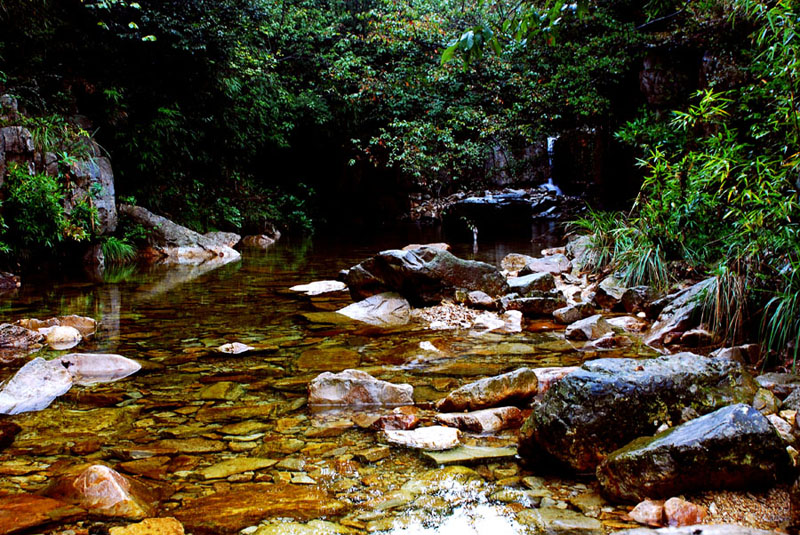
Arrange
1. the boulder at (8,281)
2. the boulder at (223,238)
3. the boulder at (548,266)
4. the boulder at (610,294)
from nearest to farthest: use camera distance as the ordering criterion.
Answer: the boulder at (610,294) < the boulder at (8,281) < the boulder at (548,266) < the boulder at (223,238)

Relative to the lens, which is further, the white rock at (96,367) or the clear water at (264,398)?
the white rock at (96,367)

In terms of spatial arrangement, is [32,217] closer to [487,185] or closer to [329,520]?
[329,520]

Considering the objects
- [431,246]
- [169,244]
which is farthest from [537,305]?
[169,244]

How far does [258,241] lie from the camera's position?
598 inches

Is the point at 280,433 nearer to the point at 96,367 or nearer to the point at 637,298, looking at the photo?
the point at 96,367

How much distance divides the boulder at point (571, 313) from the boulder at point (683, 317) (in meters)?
0.70

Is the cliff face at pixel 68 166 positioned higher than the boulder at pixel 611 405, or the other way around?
the cliff face at pixel 68 166

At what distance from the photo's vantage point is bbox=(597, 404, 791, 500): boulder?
5.83 feet

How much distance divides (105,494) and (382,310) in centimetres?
366

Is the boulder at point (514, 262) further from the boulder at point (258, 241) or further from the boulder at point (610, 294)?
the boulder at point (258, 241)

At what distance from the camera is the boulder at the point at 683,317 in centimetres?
391

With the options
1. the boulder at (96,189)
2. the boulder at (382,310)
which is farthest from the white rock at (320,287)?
the boulder at (96,189)

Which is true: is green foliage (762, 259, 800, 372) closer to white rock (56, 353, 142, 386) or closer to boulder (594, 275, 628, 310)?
boulder (594, 275, 628, 310)

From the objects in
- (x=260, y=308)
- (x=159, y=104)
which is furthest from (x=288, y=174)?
(x=260, y=308)
